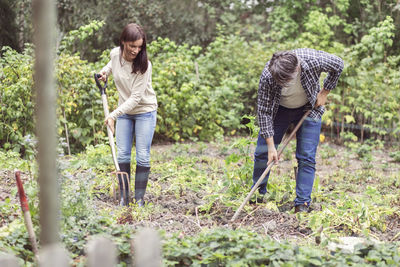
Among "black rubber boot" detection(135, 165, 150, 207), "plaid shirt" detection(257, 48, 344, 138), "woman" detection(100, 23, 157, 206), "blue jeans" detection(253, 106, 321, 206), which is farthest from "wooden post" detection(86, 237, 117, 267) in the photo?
"blue jeans" detection(253, 106, 321, 206)

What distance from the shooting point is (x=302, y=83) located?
12.2 ft

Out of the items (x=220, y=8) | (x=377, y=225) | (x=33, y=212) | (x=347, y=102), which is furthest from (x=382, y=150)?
(x=33, y=212)

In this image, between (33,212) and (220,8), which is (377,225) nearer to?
(33,212)

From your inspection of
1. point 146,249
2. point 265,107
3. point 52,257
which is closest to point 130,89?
point 265,107

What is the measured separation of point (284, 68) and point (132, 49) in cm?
127

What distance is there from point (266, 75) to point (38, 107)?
2390 millimetres

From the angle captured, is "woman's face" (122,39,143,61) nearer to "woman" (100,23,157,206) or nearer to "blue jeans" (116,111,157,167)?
"woman" (100,23,157,206)

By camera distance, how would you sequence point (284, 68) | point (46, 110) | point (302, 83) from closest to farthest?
point (46, 110)
point (284, 68)
point (302, 83)

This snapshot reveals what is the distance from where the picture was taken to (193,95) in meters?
7.48

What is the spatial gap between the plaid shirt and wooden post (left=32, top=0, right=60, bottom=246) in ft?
7.71

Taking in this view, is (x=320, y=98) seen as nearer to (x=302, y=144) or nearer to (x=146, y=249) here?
(x=302, y=144)

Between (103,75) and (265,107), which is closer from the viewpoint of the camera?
(265,107)

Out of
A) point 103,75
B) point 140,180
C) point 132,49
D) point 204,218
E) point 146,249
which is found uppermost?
point 132,49

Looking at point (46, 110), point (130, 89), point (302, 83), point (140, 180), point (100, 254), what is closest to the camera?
point (46, 110)
